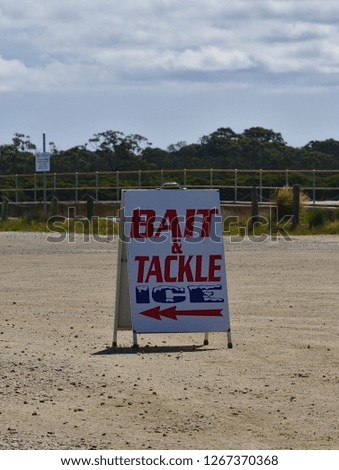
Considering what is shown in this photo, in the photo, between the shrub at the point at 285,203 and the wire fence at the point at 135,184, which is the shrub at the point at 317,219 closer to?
the shrub at the point at 285,203

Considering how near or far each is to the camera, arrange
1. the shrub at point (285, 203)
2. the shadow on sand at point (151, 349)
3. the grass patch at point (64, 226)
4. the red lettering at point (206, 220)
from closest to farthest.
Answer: the shadow on sand at point (151, 349)
the red lettering at point (206, 220)
the grass patch at point (64, 226)
the shrub at point (285, 203)

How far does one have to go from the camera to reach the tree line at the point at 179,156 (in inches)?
2911

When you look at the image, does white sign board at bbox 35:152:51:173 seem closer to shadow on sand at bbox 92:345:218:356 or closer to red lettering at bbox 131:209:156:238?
red lettering at bbox 131:209:156:238

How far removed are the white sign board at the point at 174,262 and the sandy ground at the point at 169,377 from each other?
29 cm

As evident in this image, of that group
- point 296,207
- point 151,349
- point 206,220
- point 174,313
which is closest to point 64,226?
point 296,207

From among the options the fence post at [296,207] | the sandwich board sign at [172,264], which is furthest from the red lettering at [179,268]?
the fence post at [296,207]

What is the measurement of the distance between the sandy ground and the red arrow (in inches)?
11.0

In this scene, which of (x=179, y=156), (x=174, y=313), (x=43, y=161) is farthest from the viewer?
(x=179, y=156)

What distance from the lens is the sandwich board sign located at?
10359 mm

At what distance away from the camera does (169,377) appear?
8945 mm

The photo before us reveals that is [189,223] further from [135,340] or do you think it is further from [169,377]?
[169,377]

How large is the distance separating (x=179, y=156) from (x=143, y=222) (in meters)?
72.4

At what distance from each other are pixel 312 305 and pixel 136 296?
359 centimetres

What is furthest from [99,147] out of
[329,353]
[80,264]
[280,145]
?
[329,353]
